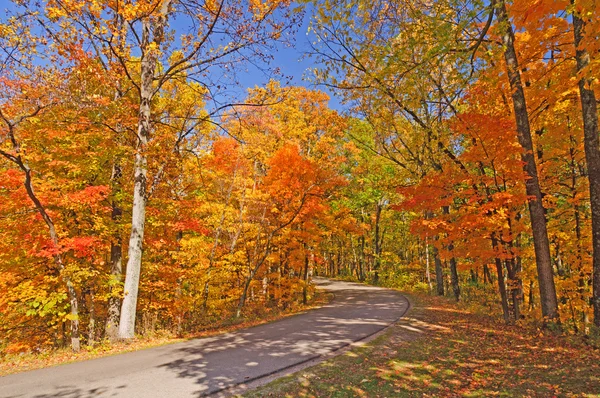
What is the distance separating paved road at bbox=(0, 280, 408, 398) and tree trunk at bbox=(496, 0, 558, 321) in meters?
4.40

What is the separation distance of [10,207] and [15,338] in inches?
274

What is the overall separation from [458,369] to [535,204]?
5255 mm

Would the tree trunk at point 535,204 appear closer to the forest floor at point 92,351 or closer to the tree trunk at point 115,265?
the forest floor at point 92,351

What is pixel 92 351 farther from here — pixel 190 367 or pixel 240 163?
pixel 240 163

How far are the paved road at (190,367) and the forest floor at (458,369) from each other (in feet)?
2.54

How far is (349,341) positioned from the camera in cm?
807

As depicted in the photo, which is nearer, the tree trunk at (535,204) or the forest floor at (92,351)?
the forest floor at (92,351)

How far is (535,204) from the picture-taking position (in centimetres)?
844

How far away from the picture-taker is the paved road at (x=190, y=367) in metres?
5.20

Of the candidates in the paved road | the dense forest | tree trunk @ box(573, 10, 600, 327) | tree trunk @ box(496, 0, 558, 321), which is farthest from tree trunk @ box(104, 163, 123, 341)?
tree trunk @ box(573, 10, 600, 327)

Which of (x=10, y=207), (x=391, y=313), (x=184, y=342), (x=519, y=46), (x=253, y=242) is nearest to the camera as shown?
(x=184, y=342)

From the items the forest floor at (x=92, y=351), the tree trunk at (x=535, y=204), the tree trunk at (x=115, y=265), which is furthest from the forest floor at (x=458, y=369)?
the tree trunk at (x=115, y=265)

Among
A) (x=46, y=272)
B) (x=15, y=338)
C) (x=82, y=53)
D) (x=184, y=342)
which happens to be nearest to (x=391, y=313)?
(x=184, y=342)

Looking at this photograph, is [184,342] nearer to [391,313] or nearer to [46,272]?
[46,272]
